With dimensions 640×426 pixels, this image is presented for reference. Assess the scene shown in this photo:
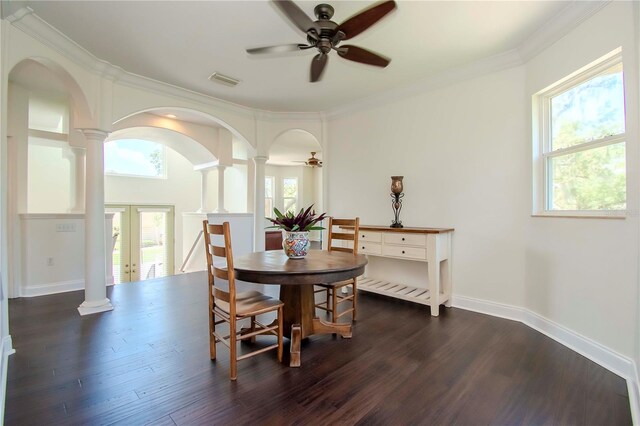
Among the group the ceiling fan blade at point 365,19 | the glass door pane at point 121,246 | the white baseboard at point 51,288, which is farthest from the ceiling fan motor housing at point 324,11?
the glass door pane at point 121,246

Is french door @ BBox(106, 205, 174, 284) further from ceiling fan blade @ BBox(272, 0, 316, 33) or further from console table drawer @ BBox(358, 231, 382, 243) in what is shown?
ceiling fan blade @ BBox(272, 0, 316, 33)

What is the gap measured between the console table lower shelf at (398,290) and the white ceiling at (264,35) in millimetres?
2564

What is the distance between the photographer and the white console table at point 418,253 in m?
3.25

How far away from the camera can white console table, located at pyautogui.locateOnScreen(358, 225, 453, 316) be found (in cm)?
325

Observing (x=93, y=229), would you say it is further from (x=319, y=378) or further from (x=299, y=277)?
(x=319, y=378)

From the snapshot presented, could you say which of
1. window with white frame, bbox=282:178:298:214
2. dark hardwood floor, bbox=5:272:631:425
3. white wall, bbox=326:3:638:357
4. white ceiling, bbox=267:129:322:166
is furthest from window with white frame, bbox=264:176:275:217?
dark hardwood floor, bbox=5:272:631:425

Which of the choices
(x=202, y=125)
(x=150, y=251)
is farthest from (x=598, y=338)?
(x=150, y=251)

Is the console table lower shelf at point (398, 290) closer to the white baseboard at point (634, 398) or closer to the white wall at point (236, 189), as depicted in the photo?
the white baseboard at point (634, 398)

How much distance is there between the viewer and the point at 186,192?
924 centimetres

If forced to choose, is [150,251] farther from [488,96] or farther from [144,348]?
[488,96]

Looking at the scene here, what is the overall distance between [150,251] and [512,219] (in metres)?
8.65

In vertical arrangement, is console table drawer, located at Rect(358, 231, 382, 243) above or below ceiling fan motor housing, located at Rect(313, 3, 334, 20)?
below

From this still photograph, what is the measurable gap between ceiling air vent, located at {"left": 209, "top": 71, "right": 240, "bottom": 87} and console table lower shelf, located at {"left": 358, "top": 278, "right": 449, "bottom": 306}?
3.06m

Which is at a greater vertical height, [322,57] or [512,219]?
[322,57]
